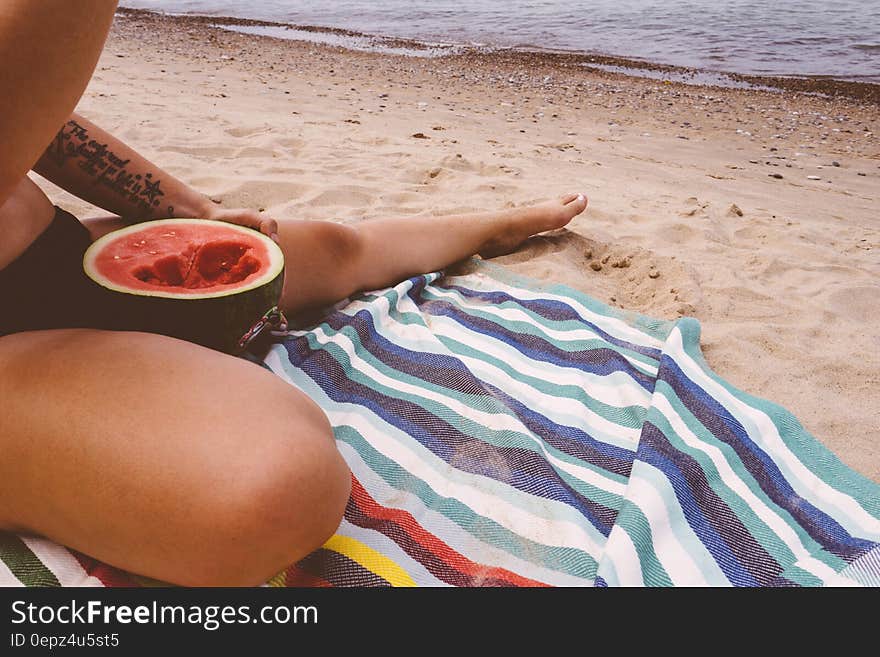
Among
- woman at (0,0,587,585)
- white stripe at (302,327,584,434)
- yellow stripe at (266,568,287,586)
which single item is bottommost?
yellow stripe at (266,568,287,586)

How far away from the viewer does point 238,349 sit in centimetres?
178

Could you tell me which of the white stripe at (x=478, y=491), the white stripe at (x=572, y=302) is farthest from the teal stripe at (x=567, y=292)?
the white stripe at (x=478, y=491)

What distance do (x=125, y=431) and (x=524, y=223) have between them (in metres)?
2.29

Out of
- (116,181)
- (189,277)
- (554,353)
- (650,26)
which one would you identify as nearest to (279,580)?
(189,277)

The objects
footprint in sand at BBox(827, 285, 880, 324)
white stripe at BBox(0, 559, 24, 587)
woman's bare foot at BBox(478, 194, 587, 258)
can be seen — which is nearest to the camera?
white stripe at BBox(0, 559, 24, 587)

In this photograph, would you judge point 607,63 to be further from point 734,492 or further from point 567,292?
point 734,492

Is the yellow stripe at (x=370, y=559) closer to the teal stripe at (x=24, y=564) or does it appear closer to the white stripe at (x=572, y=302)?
the teal stripe at (x=24, y=564)

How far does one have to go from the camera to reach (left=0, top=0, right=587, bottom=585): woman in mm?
1079

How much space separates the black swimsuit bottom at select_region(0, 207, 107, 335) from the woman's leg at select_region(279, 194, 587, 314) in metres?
0.74

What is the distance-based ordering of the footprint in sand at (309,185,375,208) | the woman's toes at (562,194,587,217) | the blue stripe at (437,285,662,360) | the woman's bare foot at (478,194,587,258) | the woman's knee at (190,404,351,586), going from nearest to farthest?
1. the woman's knee at (190,404,351,586)
2. the blue stripe at (437,285,662,360)
3. the woman's bare foot at (478,194,587,258)
4. the woman's toes at (562,194,587,217)
5. the footprint in sand at (309,185,375,208)

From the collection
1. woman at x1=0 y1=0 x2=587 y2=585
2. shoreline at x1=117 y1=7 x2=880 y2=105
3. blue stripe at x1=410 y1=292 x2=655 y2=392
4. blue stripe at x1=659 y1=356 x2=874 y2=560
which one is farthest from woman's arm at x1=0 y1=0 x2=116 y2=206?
shoreline at x1=117 y1=7 x2=880 y2=105

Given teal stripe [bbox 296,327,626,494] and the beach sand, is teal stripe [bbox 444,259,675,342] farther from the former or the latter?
teal stripe [bbox 296,327,626,494]

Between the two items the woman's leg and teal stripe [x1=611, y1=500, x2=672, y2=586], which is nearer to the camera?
teal stripe [x1=611, y1=500, x2=672, y2=586]

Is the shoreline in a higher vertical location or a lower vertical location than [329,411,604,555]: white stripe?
higher
